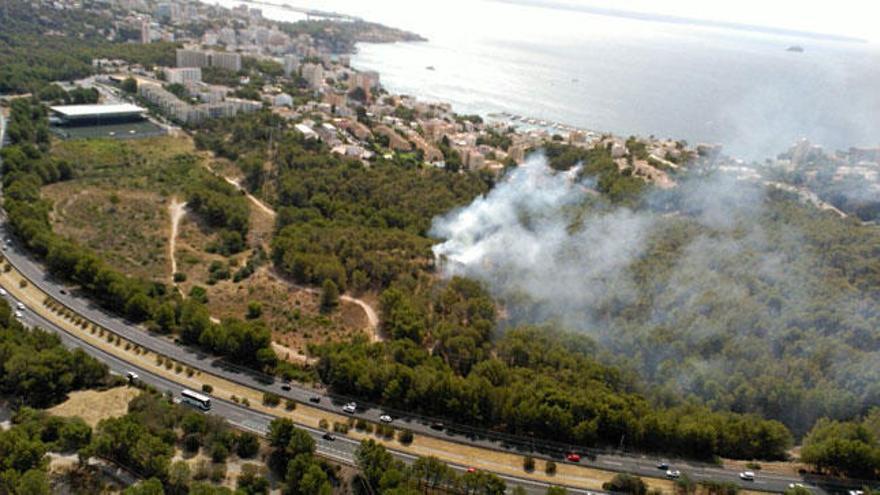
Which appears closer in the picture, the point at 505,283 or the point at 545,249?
the point at 505,283

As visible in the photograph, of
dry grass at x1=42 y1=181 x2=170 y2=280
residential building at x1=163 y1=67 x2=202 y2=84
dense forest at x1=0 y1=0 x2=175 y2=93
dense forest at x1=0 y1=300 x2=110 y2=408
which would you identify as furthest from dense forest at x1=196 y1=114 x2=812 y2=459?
dense forest at x1=0 y1=0 x2=175 y2=93

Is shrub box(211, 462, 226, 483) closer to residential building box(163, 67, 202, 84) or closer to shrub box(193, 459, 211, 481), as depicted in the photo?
shrub box(193, 459, 211, 481)

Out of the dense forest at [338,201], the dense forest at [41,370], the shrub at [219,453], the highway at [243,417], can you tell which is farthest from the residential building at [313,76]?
the shrub at [219,453]

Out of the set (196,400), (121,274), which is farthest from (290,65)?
(196,400)

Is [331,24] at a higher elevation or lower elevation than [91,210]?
higher

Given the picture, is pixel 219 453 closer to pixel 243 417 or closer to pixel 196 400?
pixel 243 417

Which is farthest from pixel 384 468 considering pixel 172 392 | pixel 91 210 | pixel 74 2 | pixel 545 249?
pixel 74 2

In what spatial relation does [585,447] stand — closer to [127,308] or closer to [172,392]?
[172,392]
